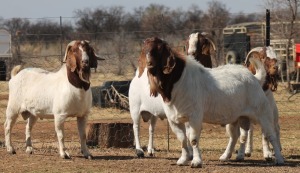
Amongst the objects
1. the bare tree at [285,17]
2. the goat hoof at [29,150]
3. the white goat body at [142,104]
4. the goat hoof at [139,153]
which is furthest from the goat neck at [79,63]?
the bare tree at [285,17]

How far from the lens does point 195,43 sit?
15539 mm

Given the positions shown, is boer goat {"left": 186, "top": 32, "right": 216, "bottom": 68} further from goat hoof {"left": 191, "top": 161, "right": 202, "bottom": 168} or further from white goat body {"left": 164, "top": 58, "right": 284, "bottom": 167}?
goat hoof {"left": 191, "top": 161, "right": 202, "bottom": 168}

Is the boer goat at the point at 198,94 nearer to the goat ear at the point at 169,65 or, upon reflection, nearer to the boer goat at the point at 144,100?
the goat ear at the point at 169,65

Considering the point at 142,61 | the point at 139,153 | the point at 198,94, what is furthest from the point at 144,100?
the point at 198,94

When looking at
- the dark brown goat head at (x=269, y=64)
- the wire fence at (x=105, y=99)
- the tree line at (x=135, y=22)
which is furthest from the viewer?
the tree line at (x=135, y=22)

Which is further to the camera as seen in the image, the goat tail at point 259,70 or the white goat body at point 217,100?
the goat tail at point 259,70

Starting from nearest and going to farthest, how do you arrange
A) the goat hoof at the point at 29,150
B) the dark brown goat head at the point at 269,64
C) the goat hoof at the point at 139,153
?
the dark brown goat head at the point at 269,64 → the goat hoof at the point at 139,153 → the goat hoof at the point at 29,150

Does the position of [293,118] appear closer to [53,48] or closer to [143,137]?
[143,137]

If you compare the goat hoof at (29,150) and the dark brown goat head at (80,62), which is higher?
the dark brown goat head at (80,62)

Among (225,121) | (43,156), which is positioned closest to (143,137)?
(43,156)

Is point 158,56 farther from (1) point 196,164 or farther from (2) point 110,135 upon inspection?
(2) point 110,135

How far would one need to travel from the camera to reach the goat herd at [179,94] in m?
13.1

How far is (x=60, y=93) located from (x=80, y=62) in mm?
755

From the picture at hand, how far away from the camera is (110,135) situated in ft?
57.6
